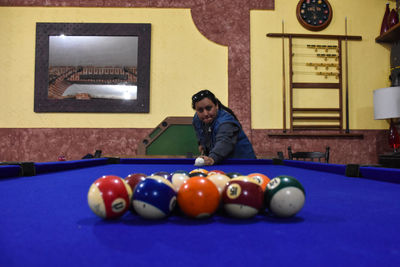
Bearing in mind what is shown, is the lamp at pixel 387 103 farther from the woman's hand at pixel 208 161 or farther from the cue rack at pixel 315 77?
the woman's hand at pixel 208 161

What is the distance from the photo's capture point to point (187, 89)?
414cm

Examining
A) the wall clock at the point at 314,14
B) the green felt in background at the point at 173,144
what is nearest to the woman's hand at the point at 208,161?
the green felt in background at the point at 173,144

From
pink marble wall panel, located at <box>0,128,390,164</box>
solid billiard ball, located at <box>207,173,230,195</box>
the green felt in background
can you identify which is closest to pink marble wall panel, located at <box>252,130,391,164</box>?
pink marble wall panel, located at <box>0,128,390,164</box>

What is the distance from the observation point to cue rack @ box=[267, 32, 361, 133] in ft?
13.5

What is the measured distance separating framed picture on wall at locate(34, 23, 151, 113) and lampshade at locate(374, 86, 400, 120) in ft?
9.93

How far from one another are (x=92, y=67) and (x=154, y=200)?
383 cm

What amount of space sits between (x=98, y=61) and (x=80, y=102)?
65 centimetres

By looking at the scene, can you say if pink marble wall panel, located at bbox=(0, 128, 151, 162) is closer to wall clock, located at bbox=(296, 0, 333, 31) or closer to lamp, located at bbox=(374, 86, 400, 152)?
wall clock, located at bbox=(296, 0, 333, 31)

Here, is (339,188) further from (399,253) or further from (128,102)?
(128,102)

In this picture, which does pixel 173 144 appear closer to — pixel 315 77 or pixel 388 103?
pixel 315 77

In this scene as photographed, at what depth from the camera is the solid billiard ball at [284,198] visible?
0.72 meters

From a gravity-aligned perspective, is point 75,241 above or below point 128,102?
below

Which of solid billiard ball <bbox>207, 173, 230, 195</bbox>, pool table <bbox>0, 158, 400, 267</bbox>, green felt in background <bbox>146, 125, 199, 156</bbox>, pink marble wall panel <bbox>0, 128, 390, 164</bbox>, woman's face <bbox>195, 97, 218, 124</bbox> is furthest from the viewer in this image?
pink marble wall panel <bbox>0, 128, 390, 164</bbox>

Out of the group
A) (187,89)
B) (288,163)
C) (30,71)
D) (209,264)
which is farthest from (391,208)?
(30,71)
